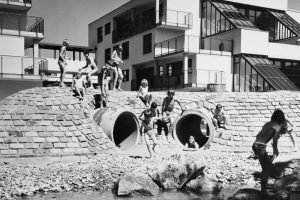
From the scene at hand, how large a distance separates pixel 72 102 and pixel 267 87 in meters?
15.9

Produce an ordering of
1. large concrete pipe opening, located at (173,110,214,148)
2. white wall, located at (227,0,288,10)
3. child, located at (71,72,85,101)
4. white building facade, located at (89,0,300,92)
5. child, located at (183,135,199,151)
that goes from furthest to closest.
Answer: white wall, located at (227,0,288,10), white building facade, located at (89,0,300,92), large concrete pipe opening, located at (173,110,214,148), child, located at (71,72,85,101), child, located at (183,135,199,151)

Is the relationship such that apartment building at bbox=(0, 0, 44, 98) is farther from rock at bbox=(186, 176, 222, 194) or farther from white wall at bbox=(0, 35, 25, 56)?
rock at bbox=(186, 176, 222, 194)

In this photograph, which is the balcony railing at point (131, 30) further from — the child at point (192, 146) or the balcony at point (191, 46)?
the child at point (192, 146)

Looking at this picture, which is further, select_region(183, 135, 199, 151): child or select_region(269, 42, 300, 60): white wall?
select_region(269, 42, 300, 60): white wall

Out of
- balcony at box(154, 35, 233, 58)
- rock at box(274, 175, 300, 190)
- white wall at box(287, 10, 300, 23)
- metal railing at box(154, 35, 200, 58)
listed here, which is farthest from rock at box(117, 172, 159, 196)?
white wall at box(287, 10, 300, 23)

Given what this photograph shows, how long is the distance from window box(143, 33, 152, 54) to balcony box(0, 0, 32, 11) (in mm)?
10159

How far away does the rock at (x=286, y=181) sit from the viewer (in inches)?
527

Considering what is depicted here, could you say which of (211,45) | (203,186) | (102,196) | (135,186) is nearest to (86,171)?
(102,196)

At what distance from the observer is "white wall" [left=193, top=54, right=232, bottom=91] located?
104 feet

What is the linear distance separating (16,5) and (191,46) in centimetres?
1298

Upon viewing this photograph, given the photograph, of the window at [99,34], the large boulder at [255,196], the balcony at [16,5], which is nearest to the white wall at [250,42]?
the balcony at [16,5]

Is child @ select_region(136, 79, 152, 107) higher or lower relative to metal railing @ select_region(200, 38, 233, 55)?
lower

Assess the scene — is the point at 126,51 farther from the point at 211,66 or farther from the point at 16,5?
the point at 16,5

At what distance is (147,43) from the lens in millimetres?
35656
